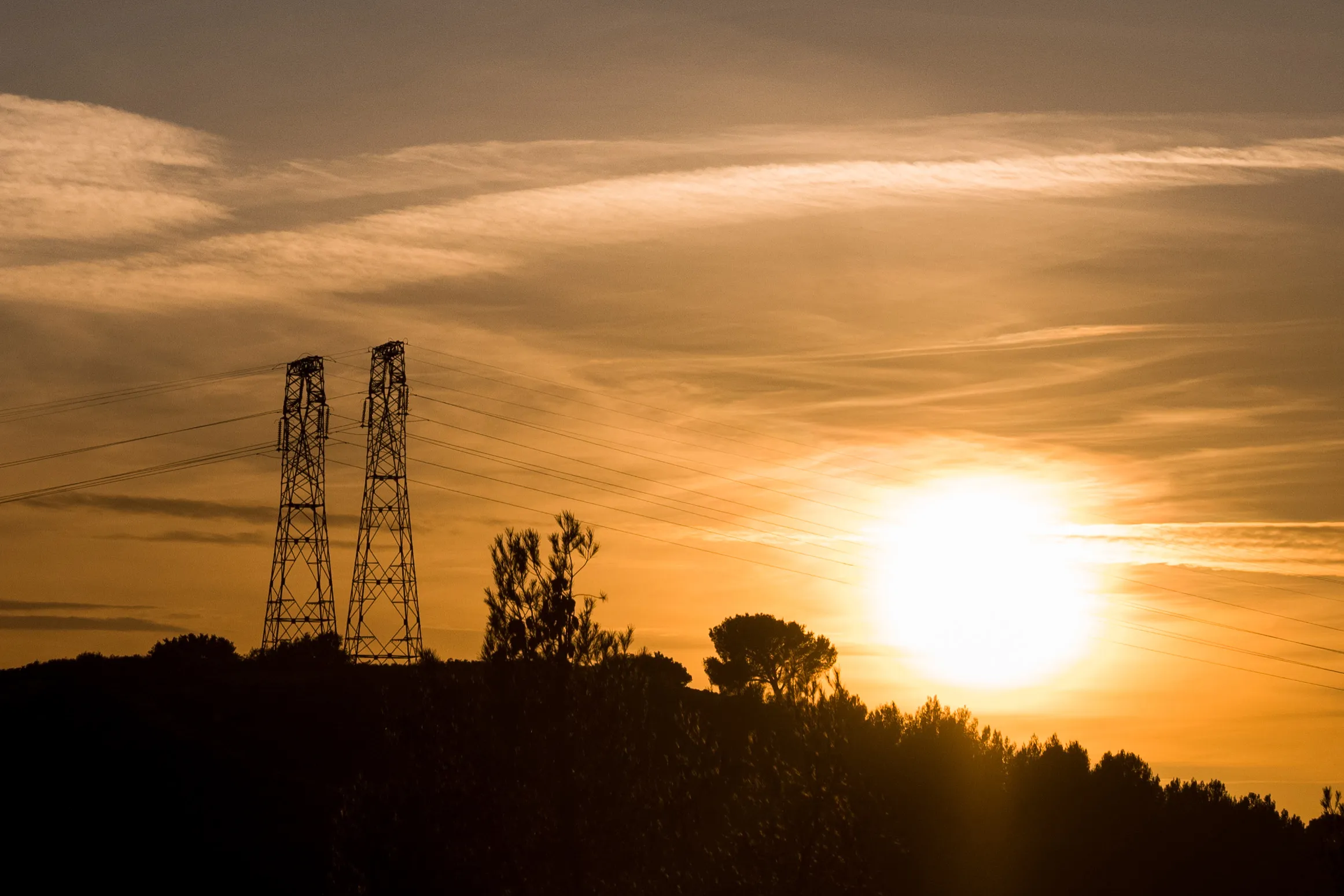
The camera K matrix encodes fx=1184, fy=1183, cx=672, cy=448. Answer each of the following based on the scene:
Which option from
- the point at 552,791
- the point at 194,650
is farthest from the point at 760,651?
the point at 552,791

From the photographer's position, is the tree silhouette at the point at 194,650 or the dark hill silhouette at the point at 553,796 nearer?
the dark hill silhouette at the point at 553,796

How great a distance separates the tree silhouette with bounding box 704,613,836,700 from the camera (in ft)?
451

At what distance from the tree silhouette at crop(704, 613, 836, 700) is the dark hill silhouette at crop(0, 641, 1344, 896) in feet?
93.2

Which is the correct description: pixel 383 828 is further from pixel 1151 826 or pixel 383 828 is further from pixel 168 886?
pixel 1151 826

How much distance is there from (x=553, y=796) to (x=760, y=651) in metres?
97.7

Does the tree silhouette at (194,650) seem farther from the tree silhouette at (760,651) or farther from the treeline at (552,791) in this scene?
the tree silhouette at (760,651)

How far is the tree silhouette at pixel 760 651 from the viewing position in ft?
451

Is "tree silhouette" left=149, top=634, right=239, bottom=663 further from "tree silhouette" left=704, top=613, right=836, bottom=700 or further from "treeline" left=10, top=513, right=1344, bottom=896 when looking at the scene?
"tree silhouette" left=704, top=613, right=836, bottom=700

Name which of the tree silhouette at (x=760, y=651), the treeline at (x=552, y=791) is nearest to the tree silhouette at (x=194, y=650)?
the treeline at (x=552, y=791)

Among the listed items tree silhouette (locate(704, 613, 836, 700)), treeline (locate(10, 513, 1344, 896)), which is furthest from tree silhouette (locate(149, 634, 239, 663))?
tree silhouette (locate(704, 613, 836, 700))

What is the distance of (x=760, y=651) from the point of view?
456 ft

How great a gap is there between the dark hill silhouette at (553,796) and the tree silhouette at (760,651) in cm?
2842

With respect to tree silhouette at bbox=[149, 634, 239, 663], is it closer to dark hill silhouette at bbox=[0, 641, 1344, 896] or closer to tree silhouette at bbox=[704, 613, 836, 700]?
dark hill silhouette at bbox=[0, 641, 1344, 896]

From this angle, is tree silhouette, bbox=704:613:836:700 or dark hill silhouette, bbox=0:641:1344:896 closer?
dark hill silhouette, bbox=0:641:1344:896
